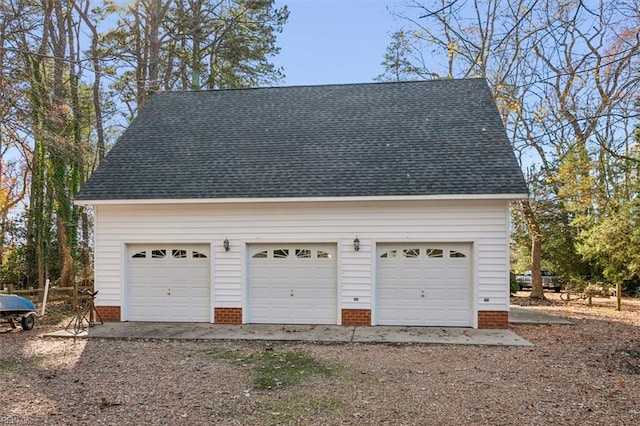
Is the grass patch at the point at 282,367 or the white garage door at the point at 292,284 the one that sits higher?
the white garage door at the point at 292,284

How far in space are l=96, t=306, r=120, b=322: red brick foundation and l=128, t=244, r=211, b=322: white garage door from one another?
29 cm

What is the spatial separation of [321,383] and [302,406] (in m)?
0.94

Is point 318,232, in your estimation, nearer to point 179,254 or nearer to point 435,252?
point 435,252

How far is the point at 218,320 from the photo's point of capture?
36.1ft

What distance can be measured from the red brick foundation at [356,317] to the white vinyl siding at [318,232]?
0.11m

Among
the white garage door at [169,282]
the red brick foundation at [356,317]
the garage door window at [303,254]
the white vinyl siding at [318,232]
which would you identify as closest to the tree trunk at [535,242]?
the white vinyl siding at [318,232]

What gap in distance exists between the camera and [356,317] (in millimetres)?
10625

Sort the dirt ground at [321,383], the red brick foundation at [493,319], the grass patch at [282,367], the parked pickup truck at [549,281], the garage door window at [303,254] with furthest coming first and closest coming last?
the parked pickup truck at [549,281]
the garage door window at [303,254]
the red brick foundation at [493,319]
the grass patch at [282,367]
the dirt ground at [321,383]

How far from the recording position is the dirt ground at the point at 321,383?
504cm

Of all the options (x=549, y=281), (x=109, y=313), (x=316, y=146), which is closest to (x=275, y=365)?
(x=109, y=313)

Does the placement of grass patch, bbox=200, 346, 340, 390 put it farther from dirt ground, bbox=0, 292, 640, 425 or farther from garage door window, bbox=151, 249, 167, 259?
garage door window, bbox=151, 249, 167, 259

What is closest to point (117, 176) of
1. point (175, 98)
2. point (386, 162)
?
point (175, 98)

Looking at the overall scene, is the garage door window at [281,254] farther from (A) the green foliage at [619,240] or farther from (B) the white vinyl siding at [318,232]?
(A) the green foliage at [619,240]

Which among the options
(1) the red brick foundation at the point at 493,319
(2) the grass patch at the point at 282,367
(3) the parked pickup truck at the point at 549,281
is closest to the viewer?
(2) the grass patch at the point at 282,367
